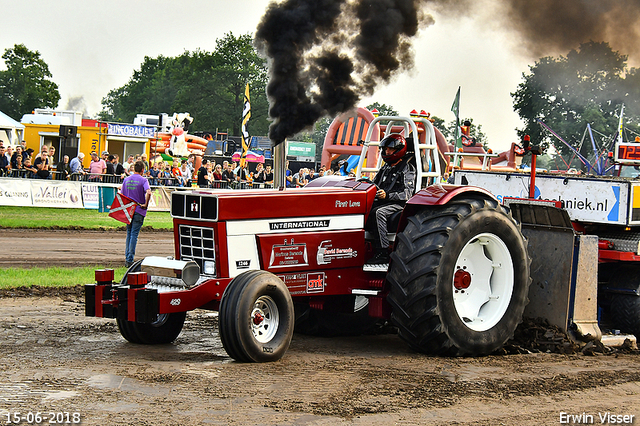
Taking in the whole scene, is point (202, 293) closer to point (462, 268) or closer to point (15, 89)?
point (462, 268)

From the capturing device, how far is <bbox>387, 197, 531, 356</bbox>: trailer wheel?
666 cm

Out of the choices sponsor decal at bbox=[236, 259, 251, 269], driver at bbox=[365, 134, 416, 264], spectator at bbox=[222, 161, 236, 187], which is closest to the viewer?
sponsor decal at bbox=[236, 259, 251, 269]

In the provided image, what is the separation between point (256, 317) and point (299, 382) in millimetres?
839

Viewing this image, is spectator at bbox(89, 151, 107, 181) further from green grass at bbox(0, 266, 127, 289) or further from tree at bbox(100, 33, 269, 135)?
tree at bbox(100, 33, 269, 135)

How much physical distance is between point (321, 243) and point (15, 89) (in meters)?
77.3

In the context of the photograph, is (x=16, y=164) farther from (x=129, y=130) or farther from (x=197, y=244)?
(x=197, y=244)

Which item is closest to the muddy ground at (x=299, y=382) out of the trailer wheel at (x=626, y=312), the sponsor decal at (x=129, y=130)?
the trailer wheel at (x=626, y=312)

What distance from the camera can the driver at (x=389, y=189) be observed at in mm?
7289

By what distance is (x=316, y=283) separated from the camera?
7016 millimetres

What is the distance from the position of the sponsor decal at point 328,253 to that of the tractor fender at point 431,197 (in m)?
0.58

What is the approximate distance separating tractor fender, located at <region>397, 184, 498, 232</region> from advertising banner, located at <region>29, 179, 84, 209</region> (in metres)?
16.9

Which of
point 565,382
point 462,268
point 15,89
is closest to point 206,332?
point 462,268


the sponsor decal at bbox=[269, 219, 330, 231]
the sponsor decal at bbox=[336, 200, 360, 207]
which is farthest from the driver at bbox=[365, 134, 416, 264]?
the sponsor decal at bbox=[269, 219, 330, 231]

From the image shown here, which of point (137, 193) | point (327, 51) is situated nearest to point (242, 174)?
point (137, 193)
